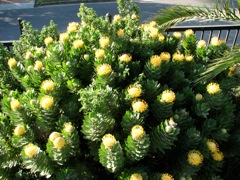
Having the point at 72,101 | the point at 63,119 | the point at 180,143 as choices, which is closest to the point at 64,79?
the point at 72,101

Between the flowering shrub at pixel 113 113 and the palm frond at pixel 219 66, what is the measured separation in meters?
0.07

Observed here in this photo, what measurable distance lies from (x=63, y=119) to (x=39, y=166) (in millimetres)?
350

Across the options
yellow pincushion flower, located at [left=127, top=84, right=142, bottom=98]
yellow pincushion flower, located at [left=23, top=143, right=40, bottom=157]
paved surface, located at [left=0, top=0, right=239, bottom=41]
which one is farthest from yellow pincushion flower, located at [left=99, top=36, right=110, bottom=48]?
paved surface, located at [left=0, top=0, right=239, bottom=41]

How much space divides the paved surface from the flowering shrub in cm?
720

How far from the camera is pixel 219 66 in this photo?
7.75 ft

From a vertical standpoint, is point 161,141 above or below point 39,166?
above

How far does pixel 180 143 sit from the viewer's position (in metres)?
2.04

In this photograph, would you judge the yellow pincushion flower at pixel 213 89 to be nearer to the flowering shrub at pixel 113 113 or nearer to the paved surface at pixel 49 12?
the flowering shrub at pixel 113 113

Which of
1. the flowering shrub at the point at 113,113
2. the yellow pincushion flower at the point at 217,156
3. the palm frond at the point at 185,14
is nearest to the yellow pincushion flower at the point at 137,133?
the flowering shrub at the point at 113,113

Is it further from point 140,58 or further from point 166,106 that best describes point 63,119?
point 140,58

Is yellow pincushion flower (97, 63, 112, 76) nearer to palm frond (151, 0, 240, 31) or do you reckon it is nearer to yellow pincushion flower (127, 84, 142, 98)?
yellow pincushion flower (127, 84, 142, 98)

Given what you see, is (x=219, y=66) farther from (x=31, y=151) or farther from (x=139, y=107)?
(x=31, y=151)

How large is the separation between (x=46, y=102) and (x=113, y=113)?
1.61 feet

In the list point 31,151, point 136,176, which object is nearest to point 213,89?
point 136,176
